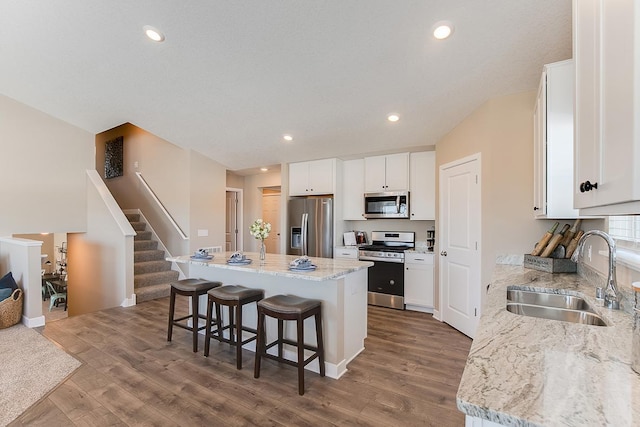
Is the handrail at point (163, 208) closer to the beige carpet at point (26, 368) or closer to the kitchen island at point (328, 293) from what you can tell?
the beige carpet at point (26, 368)

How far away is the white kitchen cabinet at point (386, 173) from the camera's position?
4.50 m

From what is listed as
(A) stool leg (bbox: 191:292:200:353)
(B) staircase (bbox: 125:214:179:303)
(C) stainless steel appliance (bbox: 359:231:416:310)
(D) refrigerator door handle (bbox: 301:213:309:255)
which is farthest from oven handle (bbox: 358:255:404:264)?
(B) staircase (bbox: 125:214:179:303)

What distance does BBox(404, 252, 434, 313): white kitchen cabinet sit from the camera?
4184mm

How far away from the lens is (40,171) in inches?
190

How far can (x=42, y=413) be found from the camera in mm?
2045

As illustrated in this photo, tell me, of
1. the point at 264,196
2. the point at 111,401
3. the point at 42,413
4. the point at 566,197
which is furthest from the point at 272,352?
the point at 264,196

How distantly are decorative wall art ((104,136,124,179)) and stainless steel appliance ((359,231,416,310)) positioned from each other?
5.88m

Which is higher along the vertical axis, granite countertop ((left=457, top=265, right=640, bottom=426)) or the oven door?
granite countertop ((left=457, top=265, right=640, bottom=426))

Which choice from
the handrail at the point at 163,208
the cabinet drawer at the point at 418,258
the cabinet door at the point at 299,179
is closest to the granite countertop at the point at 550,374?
the cabinet drawer at the point at 418,258

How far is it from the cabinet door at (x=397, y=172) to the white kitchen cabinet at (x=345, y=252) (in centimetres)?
109

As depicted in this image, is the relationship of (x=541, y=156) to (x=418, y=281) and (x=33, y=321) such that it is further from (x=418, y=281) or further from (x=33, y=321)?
(x=33, y=321)

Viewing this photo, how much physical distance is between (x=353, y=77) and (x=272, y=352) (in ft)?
9.12

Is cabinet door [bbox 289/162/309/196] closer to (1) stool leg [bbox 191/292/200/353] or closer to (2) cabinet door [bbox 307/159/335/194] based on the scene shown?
(2) cabinet door [bbox 307/159/335/194]

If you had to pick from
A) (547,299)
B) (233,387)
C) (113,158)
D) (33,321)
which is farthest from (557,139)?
(113,158)
